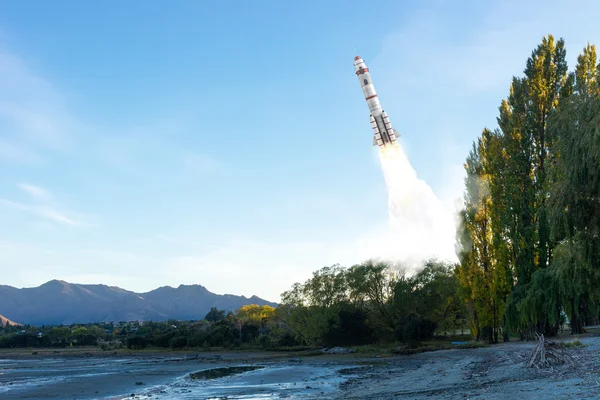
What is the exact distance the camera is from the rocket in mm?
42500

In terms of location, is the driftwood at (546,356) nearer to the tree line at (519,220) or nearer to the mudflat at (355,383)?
the mudflat at (355,383)

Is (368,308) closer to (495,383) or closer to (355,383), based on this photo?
(355,383)

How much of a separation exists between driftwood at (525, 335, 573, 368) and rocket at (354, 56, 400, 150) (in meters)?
22.8

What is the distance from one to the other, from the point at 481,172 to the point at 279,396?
29.8m

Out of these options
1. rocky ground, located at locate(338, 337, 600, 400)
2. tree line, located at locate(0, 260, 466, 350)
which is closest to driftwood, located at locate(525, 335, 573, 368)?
rocky ground, located at locate(338, 337, 600, 400)

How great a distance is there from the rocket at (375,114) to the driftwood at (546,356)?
2281 centimetres

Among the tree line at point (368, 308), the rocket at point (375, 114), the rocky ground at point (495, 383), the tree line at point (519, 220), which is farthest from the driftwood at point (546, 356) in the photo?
the tree line at point (368, 308)

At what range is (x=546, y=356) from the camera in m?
22.2

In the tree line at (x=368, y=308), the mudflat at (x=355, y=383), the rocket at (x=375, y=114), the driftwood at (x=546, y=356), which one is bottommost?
the mudflat at (x=355, y=383)

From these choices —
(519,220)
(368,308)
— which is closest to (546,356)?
(519,220)

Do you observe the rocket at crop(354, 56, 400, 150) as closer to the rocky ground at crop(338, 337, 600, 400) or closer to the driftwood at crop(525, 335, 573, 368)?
the rocky ground at crop(338, 337, 600, 400)

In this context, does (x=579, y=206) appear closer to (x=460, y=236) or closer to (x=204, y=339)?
(x=460, y=236)

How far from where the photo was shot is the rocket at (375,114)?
42500 mm

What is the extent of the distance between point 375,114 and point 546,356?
24.5 m
